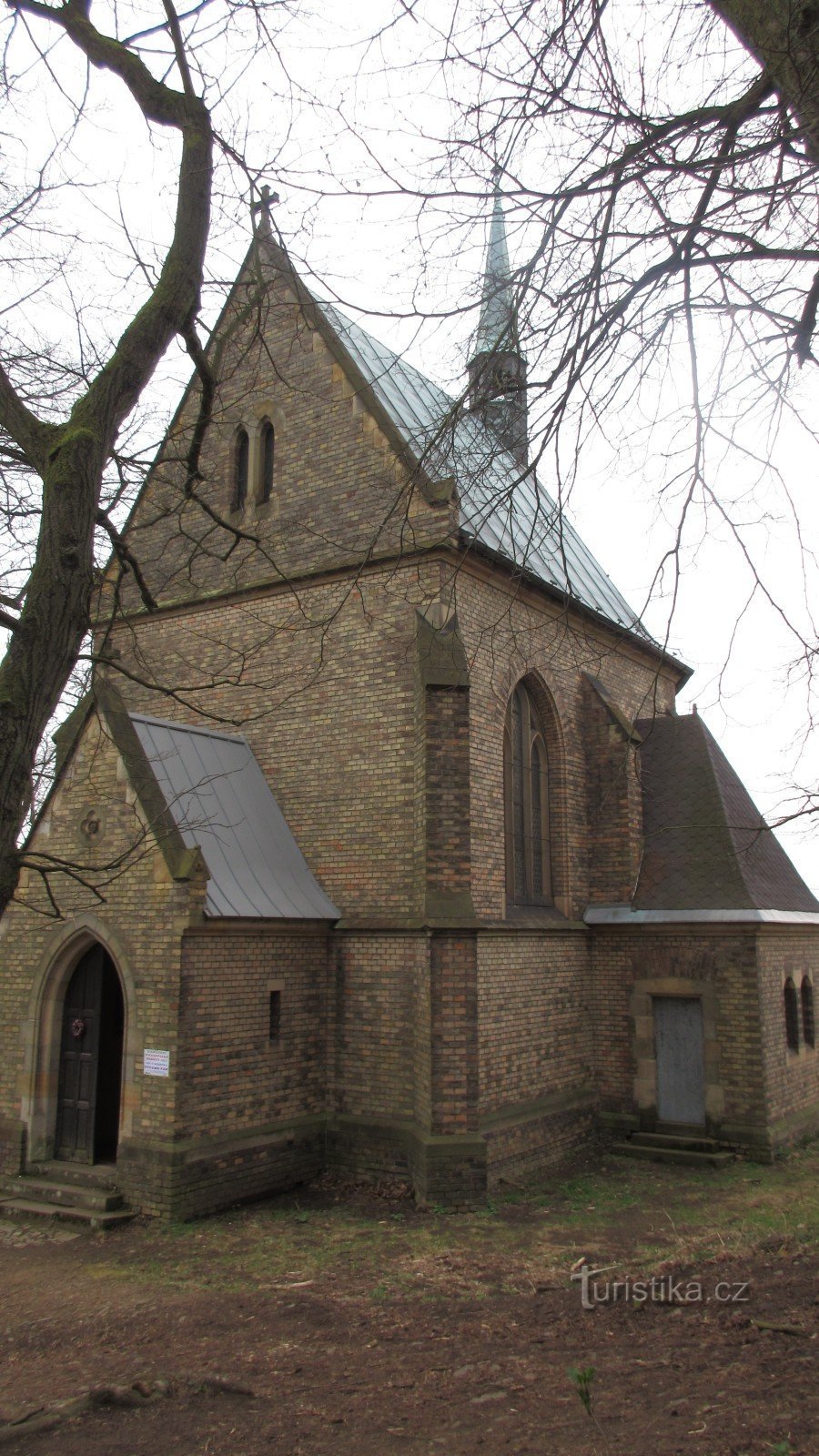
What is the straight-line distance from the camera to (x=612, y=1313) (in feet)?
24.8

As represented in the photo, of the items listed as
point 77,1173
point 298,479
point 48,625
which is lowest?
point 77,1173

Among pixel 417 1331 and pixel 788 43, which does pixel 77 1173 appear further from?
pixel 788 43

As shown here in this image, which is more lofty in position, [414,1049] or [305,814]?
[305,814]

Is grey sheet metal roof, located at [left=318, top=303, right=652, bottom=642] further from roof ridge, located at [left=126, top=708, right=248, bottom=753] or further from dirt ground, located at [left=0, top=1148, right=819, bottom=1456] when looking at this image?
dirt ground, located at [left=0, top=1148, right=819, bottom=1456]

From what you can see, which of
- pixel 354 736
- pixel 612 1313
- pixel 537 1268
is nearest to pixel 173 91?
pixel 354 736

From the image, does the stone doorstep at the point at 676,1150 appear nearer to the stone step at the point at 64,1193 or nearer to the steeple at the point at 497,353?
the stone step at the point at 64,1193

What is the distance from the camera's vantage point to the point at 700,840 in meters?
15.3

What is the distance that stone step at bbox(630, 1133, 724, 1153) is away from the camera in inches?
527

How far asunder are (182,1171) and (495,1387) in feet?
15.3

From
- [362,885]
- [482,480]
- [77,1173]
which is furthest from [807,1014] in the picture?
[482,480]

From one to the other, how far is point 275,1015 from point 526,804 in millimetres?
4749

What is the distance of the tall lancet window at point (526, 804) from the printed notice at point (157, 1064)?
5122 millimetres

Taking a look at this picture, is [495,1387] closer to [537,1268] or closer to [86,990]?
[537,1268]

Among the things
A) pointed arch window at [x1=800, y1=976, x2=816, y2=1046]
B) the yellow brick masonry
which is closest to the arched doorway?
the yellow brick masonry
